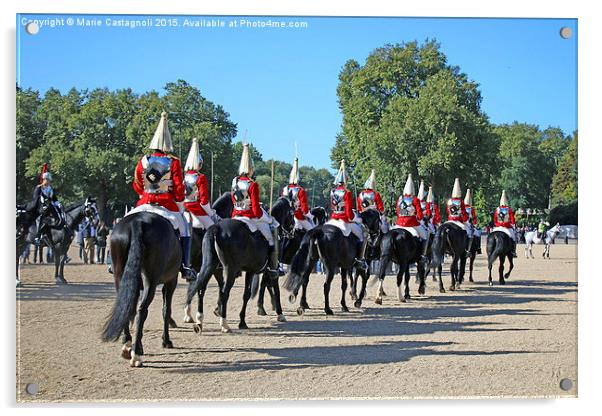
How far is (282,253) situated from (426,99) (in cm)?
464

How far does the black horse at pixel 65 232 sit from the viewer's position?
63.9ft

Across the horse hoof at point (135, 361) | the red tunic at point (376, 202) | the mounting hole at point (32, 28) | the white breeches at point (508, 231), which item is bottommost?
the horse hoof at point (135, 361)

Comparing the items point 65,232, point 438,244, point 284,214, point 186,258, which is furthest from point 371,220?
point 65,232


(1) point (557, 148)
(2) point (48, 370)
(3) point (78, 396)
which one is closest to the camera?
(3) point (78, 396)

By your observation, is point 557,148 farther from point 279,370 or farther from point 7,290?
point 7,290

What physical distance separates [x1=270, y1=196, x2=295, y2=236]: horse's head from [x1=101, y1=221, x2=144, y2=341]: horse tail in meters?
4.66

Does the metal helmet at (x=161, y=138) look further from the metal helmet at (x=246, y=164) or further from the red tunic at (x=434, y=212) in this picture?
the red tunic at (x=434, y=212)

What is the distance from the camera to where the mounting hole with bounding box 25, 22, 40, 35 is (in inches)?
369

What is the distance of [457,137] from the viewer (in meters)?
16.5

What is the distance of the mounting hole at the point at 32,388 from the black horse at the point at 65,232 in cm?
1029

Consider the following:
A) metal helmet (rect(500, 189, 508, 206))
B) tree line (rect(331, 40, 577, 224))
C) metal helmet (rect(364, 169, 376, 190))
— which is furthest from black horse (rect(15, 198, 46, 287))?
metal helmet (rect(500, 189, 508, 206))

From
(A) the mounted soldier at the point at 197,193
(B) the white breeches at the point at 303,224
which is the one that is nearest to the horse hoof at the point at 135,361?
(A) the mounted soldier at the point at 197,193

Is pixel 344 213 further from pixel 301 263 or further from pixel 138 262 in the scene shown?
pixel 138 262
